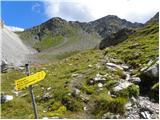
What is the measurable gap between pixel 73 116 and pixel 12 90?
10.0 meters

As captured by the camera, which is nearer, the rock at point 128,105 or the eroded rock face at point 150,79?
the rock at point 128,105

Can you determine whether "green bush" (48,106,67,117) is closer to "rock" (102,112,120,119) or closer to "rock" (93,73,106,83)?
"rock" (102,112,120,119)

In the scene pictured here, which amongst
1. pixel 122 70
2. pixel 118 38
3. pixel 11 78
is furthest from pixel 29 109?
pixel 118 38

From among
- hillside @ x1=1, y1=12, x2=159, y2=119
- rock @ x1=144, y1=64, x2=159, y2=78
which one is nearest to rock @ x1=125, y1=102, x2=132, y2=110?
hillside @ x1=1, y1=12, x2=159, y2=119

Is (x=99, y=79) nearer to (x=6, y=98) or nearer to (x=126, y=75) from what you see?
(x=126, y=75)

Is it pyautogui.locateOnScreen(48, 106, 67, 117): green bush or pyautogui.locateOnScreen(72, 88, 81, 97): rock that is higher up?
pyautogui.locateOnScreen(72, 88, 81, 97): rock

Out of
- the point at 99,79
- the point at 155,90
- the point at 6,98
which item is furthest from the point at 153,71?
the point at 6,98

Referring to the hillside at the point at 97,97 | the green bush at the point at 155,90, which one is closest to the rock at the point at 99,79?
→ the hillside at the point at 97,97

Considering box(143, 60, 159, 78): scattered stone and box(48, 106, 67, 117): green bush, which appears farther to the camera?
box(143, 60, 159, 78): scattered stone

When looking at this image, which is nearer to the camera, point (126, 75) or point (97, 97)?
point (97, 97)

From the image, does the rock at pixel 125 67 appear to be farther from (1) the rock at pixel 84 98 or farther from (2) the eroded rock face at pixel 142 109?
(2) the eroded rock face at pixel 142 109

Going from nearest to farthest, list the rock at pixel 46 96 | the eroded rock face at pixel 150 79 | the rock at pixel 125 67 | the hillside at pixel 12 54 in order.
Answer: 1. the eroded rock face at pixel 150 79
2. the rock at pixel 46 96
3. the rock at pixel 125 67
4. the hillside at pixel 12 54

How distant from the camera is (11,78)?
3941 cm

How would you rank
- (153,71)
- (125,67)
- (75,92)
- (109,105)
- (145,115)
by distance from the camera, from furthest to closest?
1. (125,67)
2. (75,92)
3. (153,71)
4. (109,105)
5. (145,115)
